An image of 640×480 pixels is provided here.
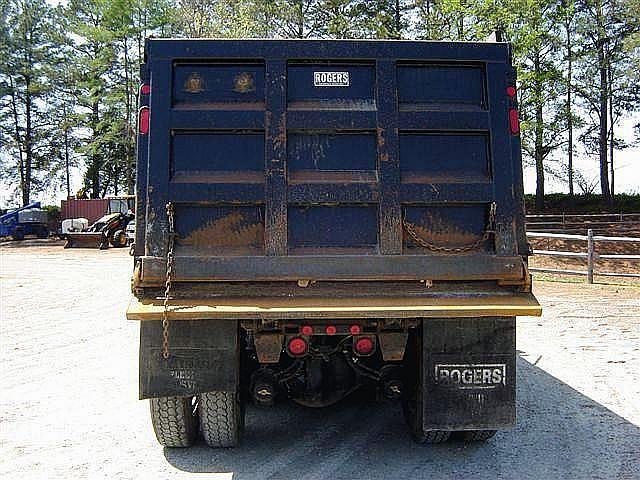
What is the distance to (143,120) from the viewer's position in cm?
469

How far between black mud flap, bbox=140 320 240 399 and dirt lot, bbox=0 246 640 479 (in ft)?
1.86

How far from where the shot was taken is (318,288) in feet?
14.9

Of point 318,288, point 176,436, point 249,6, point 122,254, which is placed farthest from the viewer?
point 249,6

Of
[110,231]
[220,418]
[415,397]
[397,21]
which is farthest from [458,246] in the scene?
[397,21]

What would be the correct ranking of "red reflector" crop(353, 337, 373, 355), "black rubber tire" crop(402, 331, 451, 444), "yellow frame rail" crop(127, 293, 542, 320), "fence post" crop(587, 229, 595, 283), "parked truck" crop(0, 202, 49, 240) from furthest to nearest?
"parked truck" crop(0, 202, 49, 240), "fence post" crop(587, 229, 595, 283), "black rubber tire" crop(402, 331, 451, 444), "red reflector" crop(353, 337, 373, 355), "yellow frame rail" crop(127, 293, 542, 320)

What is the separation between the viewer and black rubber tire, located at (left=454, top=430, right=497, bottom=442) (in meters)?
5.09

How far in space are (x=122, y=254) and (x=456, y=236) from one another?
24.3 meters

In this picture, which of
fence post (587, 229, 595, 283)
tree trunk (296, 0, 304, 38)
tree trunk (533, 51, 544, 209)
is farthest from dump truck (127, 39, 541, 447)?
tree trunk (296, 0, 304, 38)

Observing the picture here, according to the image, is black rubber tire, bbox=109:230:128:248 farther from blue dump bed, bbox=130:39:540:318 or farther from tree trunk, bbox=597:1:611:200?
blue dump bed, bbox=130:39:540:318

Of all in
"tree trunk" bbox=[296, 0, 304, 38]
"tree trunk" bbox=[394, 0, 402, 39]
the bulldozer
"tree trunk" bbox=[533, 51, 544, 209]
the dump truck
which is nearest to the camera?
the dump truck

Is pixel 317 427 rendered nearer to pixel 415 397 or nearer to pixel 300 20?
pixel 415 397

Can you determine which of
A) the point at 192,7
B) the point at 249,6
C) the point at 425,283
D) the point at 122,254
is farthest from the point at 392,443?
the point at 192,7

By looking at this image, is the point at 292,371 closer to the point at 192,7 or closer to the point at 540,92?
the point at 540,92

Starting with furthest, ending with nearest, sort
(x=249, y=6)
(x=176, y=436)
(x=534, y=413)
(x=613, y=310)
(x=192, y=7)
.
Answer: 1. (x=192, y=7)
2. (x=249, y=6)
3. (x=613, y=310)
4. (x=534, y=413)
5. (x=176, y=436)
